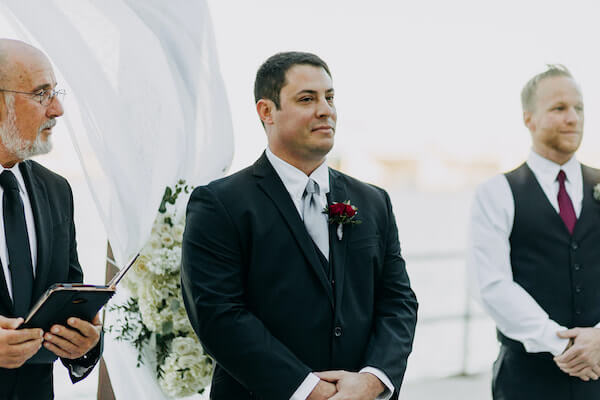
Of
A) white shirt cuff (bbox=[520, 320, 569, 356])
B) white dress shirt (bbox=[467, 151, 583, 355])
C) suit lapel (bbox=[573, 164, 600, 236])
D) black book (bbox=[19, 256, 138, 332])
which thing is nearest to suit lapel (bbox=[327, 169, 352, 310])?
black book (bbox=[19, 256, 138, 332])

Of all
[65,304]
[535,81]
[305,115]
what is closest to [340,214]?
[305,115]

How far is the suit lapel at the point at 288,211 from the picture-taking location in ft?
5.92

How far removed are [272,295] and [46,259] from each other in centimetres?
62

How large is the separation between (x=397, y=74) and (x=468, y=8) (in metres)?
3.22

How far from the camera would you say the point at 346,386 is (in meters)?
1.72

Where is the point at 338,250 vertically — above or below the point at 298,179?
below

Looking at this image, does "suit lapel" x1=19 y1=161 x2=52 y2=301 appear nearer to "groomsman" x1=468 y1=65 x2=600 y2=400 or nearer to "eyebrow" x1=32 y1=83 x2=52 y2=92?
"eyebrow" x1=32 y1=83 x2=52 y2=92

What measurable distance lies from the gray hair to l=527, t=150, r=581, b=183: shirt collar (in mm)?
206

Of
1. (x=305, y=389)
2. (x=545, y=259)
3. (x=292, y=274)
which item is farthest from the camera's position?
(x=545, y=259)

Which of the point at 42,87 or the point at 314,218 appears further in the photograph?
the point at 314,218

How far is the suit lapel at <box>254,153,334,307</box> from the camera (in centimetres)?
180

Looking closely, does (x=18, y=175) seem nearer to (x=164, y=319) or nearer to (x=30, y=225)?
(x=30, y=225)

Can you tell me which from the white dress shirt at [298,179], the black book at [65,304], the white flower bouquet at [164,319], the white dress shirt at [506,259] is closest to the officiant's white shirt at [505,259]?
the white dress shirt at [506,259]

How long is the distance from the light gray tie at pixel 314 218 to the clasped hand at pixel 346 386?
0.34 m
